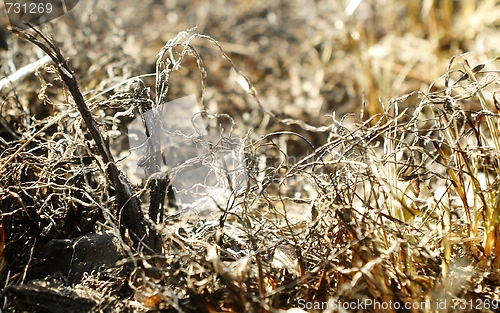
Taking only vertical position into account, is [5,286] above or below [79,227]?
below

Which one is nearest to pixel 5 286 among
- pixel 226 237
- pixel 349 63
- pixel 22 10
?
pixel 226 237

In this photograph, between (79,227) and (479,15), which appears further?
(479,15)

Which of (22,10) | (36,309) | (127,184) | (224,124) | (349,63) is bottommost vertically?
(36,309)

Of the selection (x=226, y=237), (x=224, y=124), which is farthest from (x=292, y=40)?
(x=226, y=237)

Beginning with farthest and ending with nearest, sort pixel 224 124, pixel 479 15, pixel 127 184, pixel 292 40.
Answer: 1. pixel 292 40
2. pixel 479 15
3. pixel 224 124
4. pixel 127 184

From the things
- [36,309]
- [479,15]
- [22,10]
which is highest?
[479,15]

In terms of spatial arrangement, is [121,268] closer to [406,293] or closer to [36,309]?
[36,309]

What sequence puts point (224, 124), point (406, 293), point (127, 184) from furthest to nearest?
point (224, 124), point (127, 184), point (406, 293)

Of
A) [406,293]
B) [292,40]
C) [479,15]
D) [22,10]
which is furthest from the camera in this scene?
[292,40]

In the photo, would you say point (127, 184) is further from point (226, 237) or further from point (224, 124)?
point (224, 124)
